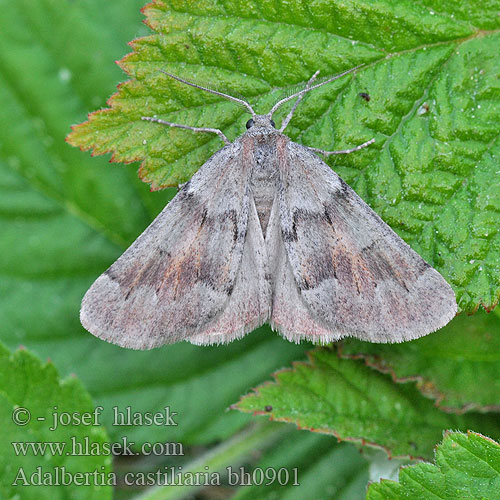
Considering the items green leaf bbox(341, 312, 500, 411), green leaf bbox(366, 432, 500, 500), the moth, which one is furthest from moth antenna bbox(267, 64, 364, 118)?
green leaf bbox(366, 432, 500, 500)

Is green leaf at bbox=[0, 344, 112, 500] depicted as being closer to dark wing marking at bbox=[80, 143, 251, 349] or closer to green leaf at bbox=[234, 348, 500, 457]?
dark wing marking at bbox=[80, 143, 251, 349]

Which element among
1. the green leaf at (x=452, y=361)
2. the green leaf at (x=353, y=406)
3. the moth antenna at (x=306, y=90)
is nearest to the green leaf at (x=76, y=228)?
Result: the green leaf at (x=353, y=406)

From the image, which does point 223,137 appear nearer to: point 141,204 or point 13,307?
point 141,204

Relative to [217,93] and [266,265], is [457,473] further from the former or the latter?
[217,93]

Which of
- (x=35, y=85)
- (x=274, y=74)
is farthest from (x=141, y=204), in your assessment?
(x=274, y=74)

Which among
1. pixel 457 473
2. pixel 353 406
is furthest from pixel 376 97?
pixel 457 473
